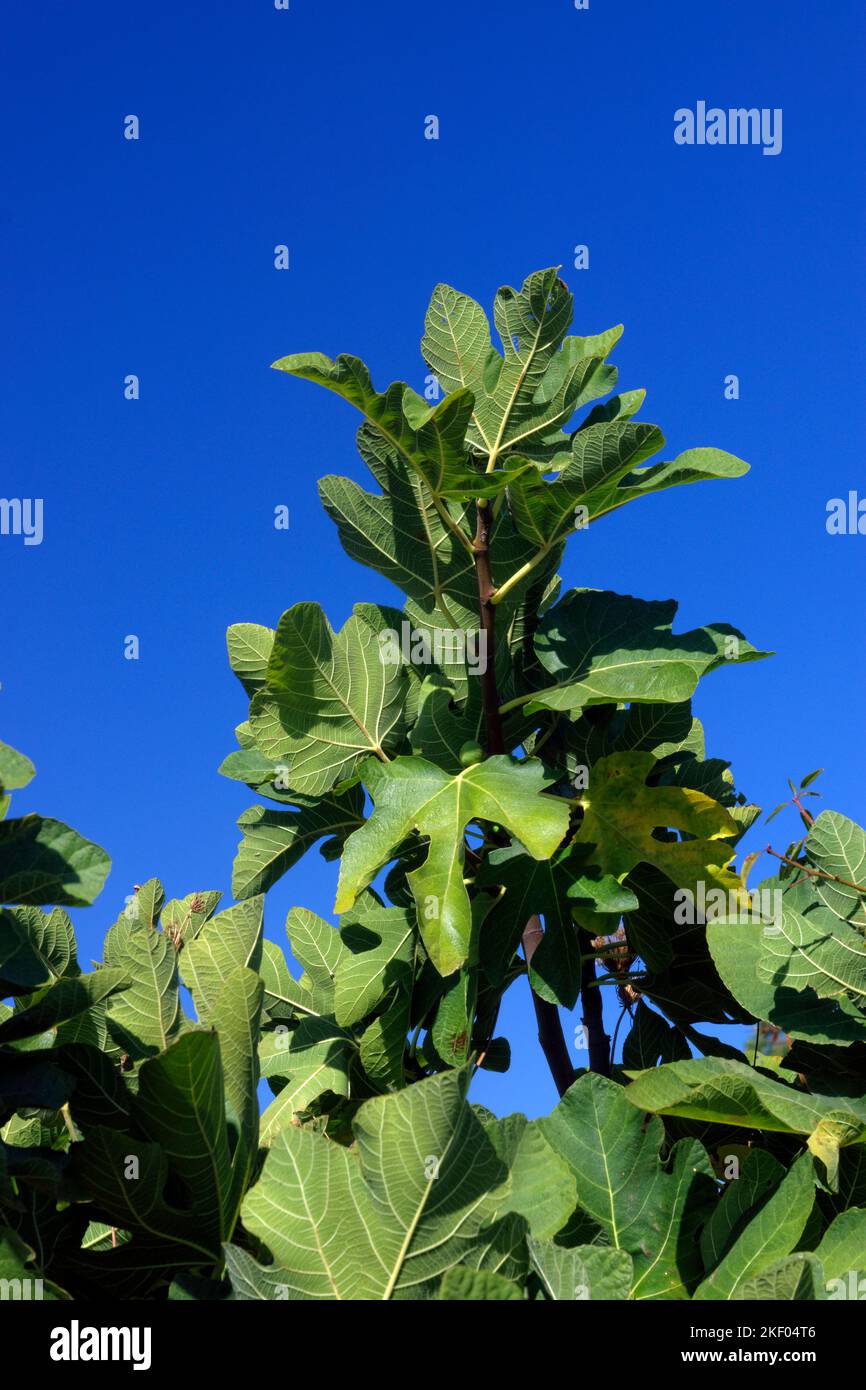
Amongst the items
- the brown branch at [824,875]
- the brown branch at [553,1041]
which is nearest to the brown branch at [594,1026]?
the brown branch at [553,1041]

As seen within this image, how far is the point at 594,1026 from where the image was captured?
2139 mm

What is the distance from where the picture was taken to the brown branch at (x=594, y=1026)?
2125 mm

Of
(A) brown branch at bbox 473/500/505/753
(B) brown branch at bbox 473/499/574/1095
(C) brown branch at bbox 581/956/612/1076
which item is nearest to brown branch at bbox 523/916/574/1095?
(B) brown branch at bbox 473/499/574/1095

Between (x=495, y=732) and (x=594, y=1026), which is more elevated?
(x=495, y=732)

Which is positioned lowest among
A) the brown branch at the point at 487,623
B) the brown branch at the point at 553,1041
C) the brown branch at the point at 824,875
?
the brown branch at the point at 553,1041

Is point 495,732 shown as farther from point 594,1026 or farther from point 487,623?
point 594,1026

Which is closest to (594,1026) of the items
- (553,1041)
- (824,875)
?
(553,1041)

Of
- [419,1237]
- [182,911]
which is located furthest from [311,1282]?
[182,911]

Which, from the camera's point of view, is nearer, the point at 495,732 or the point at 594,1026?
the point at 495,732

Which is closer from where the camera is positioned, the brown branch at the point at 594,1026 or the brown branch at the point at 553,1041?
the brown branch at the point at 553,1041

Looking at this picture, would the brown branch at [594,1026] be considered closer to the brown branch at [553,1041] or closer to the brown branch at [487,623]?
the brown branch at [553,1041]

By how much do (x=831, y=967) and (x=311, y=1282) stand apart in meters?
0.97

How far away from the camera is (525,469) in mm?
1928
